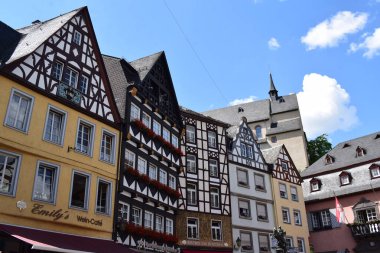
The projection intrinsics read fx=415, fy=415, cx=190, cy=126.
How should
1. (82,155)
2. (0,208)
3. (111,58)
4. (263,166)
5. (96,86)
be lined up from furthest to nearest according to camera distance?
(263,166)
(111,58)
(96,86)
(82,155)
(0,208)

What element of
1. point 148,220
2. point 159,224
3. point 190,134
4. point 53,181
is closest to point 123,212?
point 148,220

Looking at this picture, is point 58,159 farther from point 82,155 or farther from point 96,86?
point 96,86

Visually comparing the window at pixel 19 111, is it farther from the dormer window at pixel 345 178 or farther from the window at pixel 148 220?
the dormer window at pixel 345 178

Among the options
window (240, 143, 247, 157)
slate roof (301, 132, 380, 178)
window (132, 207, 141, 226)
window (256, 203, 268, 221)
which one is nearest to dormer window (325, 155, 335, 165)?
slate roof (301, 132, 380, 178)

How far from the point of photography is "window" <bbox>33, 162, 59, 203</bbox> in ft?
50.3

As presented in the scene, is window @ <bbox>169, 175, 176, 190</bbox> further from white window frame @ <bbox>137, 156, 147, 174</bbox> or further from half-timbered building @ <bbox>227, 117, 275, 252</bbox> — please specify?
half-timbered building @ <bbox>227, 117, 275, 252</bbox>

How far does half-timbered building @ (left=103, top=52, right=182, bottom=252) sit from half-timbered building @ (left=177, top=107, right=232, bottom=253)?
1717 millimetres

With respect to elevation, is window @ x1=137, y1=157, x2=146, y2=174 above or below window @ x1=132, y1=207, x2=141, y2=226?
above

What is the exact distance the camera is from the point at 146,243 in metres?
20.5

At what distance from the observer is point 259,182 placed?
3297cm

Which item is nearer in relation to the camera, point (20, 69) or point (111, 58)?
point (20, 69)

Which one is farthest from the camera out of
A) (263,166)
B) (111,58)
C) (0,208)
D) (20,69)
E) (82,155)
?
(263,166)

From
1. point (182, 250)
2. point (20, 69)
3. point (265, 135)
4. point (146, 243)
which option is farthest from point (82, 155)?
point (265, 135)

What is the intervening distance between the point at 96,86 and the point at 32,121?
179 inches
